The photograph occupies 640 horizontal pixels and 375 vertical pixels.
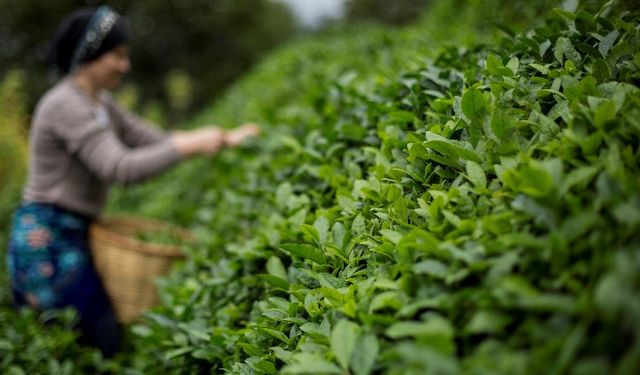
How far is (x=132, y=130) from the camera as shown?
11.4ft

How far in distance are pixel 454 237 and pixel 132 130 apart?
2.89 metres

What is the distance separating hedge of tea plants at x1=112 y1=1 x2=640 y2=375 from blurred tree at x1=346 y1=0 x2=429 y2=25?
48.8 feet

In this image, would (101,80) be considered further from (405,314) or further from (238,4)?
(238,4)

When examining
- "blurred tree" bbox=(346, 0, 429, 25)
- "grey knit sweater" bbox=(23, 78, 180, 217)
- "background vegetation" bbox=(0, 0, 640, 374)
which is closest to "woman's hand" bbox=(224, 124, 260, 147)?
"grey knit sweater" bbox=(23, 78, 180, 217)

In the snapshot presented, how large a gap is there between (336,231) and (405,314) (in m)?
0.54

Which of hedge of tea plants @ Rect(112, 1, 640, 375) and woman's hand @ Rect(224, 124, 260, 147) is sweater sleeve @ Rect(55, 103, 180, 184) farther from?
hedge of tea plants @ Rect(112, 1, 640, 375)

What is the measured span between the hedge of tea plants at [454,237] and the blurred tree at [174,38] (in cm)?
1216

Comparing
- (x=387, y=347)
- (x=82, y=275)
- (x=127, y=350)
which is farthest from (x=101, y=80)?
(x=387, y=347)

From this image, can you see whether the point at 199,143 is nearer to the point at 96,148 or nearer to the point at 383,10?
the point at 96,148

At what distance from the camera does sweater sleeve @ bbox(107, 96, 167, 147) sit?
3418 millimetres

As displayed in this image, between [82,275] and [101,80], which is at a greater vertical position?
[101,80]

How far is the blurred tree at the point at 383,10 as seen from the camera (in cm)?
1622

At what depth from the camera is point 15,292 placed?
2799 mm

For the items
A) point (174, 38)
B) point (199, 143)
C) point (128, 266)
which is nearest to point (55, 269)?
point (128, 266)
